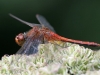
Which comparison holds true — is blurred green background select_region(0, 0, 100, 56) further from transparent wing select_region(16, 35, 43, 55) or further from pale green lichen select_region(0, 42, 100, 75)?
pale green lichen select_region(0, 42, 100, 75)

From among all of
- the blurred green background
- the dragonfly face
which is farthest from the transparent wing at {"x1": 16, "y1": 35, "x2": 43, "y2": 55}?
the blurred green background

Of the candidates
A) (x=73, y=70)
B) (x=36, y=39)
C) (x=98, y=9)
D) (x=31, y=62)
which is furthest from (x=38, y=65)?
(x=98, y=9)

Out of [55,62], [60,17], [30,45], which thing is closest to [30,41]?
[30,45]

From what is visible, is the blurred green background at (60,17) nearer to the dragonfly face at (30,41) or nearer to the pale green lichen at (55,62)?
the dragonfly face at (30,41)

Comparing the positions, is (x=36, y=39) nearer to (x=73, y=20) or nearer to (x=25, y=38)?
(x=25, y=38)

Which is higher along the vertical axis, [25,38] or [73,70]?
[25,38]

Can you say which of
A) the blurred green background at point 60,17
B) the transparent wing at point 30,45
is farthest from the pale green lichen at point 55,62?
the blurred green background at point 60,17

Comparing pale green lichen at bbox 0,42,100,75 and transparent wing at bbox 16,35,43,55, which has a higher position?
transparent wing at bbox 16,35,43,55
